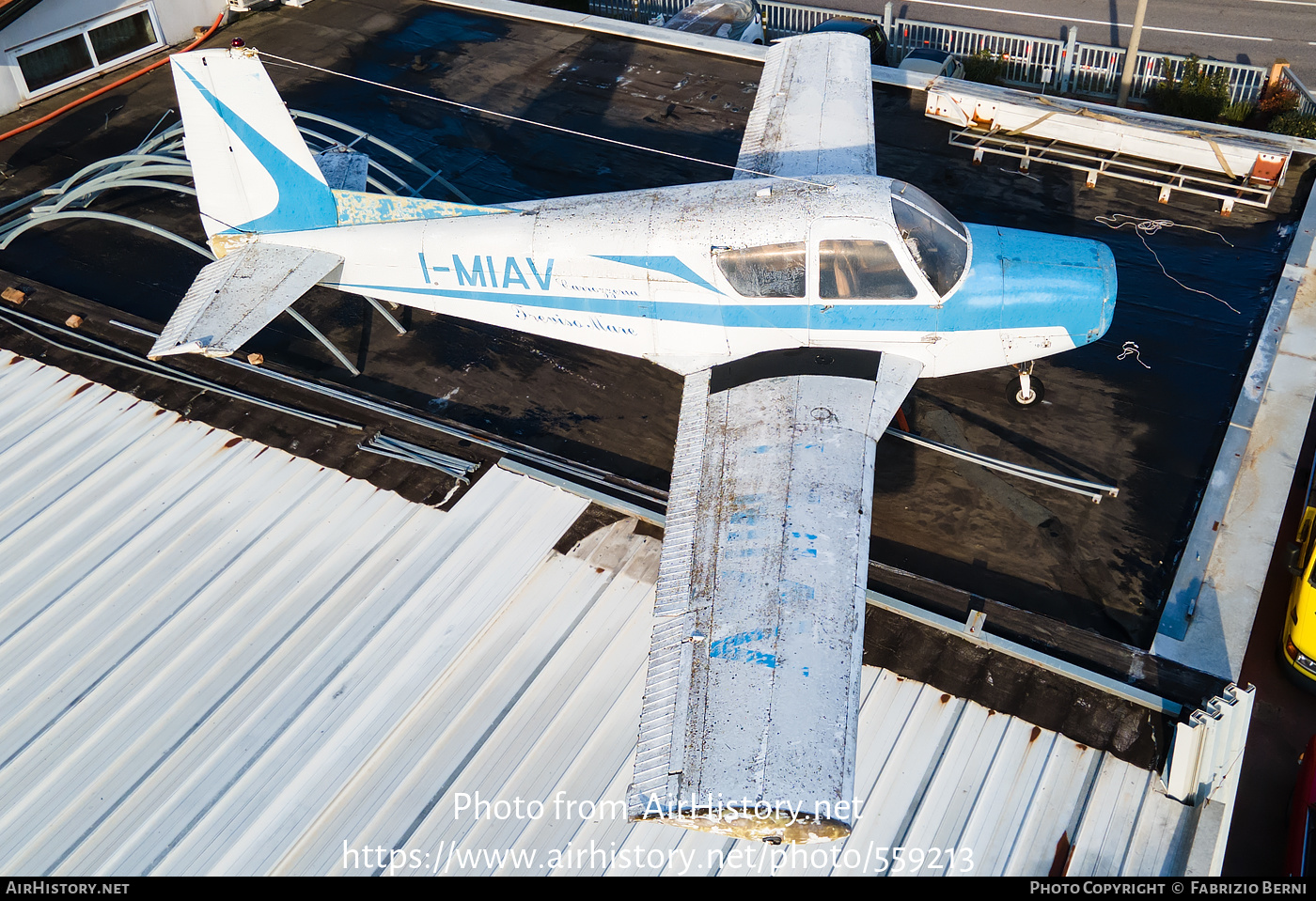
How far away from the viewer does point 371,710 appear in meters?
9.47

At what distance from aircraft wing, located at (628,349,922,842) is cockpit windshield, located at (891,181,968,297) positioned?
1.15m

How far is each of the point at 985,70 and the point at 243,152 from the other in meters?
20.1

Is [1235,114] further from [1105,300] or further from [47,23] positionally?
[47,23]

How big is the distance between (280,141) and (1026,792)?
12.1m

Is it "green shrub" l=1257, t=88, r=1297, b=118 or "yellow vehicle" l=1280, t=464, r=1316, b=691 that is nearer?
"yellow vehicle" l=1280, t=464, r=1316, b=691

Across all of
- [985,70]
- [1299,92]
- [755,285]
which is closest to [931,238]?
[755,285]

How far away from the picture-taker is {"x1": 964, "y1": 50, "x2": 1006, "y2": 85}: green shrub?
24719 millimetres

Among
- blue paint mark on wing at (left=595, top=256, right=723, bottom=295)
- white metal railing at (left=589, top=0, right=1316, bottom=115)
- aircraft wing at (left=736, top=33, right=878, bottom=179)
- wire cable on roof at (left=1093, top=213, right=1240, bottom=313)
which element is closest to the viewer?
blue paint mark on wing at (left=595, top=256, right=723, bottom=295)

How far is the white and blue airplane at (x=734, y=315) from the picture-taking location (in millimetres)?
8000

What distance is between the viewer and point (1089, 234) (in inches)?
612

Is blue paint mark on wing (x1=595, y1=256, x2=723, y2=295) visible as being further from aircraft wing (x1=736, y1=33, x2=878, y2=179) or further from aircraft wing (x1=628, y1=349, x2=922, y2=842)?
aircraft wing (x1=736, y1=33, x2=878, y2=179)

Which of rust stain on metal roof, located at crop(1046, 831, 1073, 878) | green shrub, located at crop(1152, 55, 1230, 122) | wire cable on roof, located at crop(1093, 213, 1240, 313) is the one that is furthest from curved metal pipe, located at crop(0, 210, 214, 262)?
green shrub, located at crop(1152, 55, 1230, 122)

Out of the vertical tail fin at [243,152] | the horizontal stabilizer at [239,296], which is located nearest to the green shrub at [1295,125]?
the vertical tail fin at [243,152]

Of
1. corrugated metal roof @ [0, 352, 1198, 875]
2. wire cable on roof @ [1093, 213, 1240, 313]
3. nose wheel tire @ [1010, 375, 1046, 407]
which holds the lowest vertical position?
corrugated metal roof @ [0, 352, 1198, 875]
